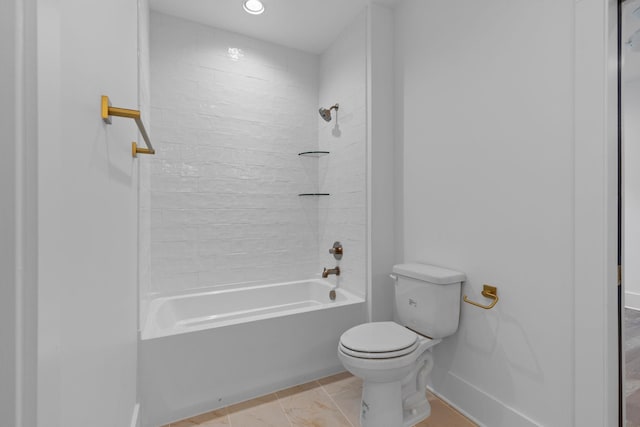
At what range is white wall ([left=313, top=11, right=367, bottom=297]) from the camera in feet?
7.37

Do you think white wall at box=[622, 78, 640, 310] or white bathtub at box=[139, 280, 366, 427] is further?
white wall at box=[622, 78, 640, 310]

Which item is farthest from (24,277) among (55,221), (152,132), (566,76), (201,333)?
(152,132)

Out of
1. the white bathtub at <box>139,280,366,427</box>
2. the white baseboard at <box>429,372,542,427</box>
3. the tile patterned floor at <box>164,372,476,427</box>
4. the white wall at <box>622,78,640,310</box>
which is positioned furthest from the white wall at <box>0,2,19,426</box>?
the white wall at <box>622,78,640,310</box>

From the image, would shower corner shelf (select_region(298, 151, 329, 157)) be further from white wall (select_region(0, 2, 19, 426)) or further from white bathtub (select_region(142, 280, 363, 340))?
white wall (select_region(0, 2, 19, 426))

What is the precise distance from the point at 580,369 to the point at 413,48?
197cm

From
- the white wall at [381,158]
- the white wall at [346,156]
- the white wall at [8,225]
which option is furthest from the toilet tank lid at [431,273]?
the white wall at [8,225]

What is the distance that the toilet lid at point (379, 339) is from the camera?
1.45 meters

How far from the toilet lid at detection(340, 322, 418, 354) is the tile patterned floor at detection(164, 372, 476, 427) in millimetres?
478

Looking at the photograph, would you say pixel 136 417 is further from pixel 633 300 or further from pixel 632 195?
pixel 632 195

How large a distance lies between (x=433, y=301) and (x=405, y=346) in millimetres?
328

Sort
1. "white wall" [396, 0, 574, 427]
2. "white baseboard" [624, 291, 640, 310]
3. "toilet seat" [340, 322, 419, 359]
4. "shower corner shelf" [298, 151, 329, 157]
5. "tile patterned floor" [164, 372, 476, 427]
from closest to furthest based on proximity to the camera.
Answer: "white wall" [396, 0, 574, 427]
"toilet seat" [340, 322, 419, 359]
"tile patterned floor" [164, 372, 476, 427]
"shower corner shelf" [298, 151, 329, 157]
"white baseboard" [624, 291, 640, 310]

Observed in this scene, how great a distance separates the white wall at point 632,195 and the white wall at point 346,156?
10.2 feet

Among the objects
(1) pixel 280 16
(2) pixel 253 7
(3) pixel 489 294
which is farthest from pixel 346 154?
(3) pixel 489 294

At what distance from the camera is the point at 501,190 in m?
1.51
